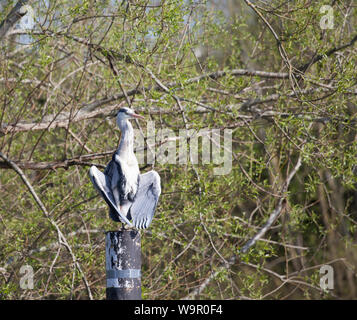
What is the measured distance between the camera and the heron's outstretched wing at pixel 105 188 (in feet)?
10.6

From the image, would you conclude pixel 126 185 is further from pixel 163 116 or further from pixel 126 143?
pixel 163 116

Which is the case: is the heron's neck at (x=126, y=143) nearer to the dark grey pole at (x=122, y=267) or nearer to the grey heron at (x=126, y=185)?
the grey heron at (x=126, y=185)

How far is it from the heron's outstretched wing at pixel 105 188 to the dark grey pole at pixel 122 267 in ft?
0.46

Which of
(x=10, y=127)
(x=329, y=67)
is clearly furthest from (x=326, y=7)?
(x=10, y=127)

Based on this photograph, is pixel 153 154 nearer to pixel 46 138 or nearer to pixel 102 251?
pixel 102 251

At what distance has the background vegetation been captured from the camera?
4688mm

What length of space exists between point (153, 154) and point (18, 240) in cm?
124

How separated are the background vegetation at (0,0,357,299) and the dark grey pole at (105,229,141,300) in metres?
1.32

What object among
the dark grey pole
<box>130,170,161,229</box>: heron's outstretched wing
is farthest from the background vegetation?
the dark grey pole

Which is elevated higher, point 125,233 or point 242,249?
point 242,249

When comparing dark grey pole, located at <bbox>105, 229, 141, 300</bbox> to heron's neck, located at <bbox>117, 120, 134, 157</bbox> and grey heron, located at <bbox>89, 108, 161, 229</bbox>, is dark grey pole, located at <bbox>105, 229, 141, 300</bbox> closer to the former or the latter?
grey heron, located at <bbox>89, 108, 161, 229</bbox>

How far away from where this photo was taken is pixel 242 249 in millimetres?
5812
